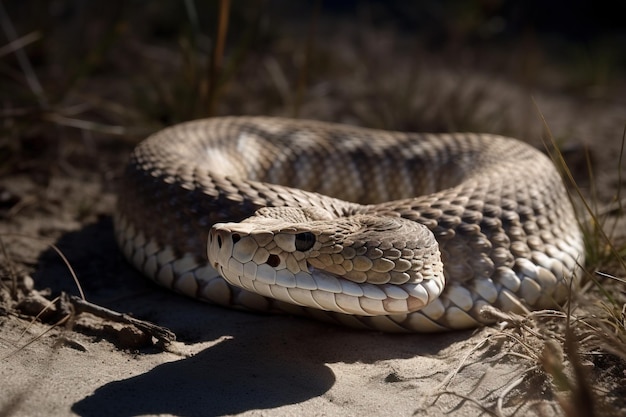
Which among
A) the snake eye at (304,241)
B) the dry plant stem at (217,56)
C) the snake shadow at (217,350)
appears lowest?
the snake shadow at (217,350)

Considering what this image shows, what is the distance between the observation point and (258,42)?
8.15 m

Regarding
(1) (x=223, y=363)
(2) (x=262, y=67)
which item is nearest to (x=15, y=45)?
(2) (x=262, y=67)

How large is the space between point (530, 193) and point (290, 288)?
1.51 metres

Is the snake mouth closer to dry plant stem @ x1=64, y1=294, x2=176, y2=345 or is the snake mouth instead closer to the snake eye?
the snake eye

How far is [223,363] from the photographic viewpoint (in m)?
3.25

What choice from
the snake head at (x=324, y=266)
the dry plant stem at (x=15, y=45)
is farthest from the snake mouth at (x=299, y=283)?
the dry plant stem at (x=15, y=45)

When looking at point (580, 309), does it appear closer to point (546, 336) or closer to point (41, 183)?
point (546, 336)

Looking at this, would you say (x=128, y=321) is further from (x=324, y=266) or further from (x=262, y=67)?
(x=262, y=67)

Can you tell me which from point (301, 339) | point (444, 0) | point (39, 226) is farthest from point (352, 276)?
point (444, 0)

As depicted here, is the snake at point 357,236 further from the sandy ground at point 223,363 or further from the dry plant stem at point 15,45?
the dry plant stem at point 15,45

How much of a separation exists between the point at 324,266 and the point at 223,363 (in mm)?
587

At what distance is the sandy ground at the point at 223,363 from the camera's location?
112 inches

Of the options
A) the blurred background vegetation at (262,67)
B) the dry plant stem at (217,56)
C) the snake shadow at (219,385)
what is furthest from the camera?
the blurred background vegetation at (262,67)

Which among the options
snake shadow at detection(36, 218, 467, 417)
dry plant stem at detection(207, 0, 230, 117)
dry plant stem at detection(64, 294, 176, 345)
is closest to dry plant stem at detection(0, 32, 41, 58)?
dry plant stem at detection(207, 0, 230, 117)
